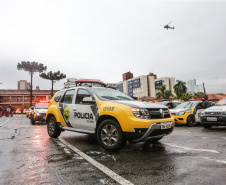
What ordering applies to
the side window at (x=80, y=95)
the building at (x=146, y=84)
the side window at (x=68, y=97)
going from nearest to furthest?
the side window at (x=80, y=95) → the side window at (x=68, y=97) → the building at (x=146, y=84)

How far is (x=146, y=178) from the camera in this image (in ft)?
9.80

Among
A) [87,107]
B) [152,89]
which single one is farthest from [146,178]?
[152,89]

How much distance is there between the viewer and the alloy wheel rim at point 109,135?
4.64 m

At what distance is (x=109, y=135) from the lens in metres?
4.73

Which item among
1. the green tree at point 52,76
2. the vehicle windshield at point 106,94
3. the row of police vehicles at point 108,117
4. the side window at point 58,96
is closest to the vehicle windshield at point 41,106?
the row of police vehicles at point 108,117

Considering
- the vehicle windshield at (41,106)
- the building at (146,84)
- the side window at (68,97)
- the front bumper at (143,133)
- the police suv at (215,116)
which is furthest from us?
the building at (146,84)

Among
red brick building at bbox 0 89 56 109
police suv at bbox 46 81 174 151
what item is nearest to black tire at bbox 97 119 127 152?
police suv at bbox 46 81 174 151

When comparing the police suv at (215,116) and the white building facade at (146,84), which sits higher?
the white building facade at (146,84)

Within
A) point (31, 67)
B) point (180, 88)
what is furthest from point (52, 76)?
point (180, 88)

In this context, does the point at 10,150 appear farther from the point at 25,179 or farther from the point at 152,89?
the point at 152,89

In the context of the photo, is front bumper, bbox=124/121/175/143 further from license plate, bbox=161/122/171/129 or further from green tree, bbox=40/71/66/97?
green tree, bbox=40/71/66/97

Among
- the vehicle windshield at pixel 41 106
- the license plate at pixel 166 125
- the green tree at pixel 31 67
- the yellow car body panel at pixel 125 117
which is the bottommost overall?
the license plate at pixel 166 125

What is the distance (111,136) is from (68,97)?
2346mm

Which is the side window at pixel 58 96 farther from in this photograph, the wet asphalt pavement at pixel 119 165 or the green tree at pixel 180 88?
the green tree at pixel 180 88
